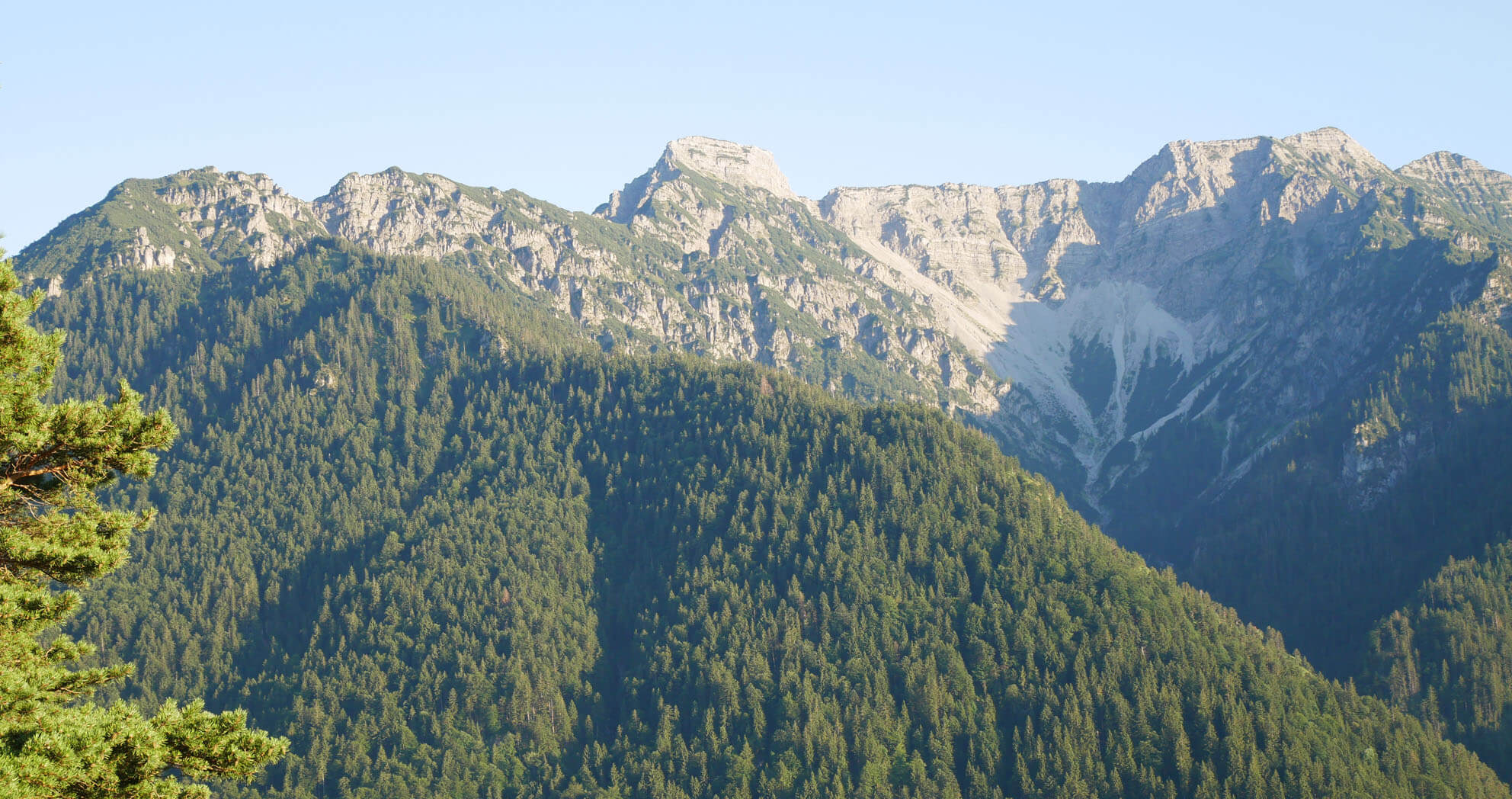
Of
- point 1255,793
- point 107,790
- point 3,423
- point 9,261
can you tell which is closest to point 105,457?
point 3,423

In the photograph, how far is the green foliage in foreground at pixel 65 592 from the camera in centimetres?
3238

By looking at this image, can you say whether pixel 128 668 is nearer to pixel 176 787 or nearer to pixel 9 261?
pixel 176 787

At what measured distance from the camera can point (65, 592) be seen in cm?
3775

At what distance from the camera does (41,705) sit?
34.1m

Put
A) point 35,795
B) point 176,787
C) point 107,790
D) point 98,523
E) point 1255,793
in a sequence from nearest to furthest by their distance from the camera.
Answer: point 35,795, point 107,790, point 176,787, point 98,523, point 1255,793

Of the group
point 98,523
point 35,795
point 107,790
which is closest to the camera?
point 35,795

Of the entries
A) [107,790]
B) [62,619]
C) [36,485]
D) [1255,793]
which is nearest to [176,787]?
[107,790]

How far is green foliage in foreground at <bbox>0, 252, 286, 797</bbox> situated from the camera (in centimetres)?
3238

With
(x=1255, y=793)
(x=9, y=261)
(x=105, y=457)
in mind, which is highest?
(x=9, y=261)

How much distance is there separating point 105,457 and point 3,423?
115 inches

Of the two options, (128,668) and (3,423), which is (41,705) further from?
(3,423)

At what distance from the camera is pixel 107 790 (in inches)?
1303

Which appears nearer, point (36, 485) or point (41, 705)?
point (41, 705)

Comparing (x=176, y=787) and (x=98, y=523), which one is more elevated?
(x=98, y=523)
